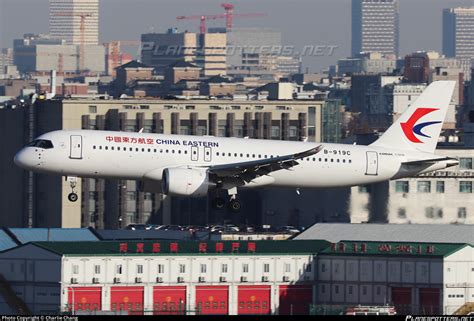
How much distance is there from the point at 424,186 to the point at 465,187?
4.85 meters

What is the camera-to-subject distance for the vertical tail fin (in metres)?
113

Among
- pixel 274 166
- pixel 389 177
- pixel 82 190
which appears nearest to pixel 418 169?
pixel 389 177

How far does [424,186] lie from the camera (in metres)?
147

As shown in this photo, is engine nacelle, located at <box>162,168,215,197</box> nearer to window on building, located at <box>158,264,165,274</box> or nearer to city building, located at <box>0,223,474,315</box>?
city building, located at <box>0,223,474,315</box>

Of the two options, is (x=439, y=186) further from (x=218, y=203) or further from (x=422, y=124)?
(x=218, y=203)

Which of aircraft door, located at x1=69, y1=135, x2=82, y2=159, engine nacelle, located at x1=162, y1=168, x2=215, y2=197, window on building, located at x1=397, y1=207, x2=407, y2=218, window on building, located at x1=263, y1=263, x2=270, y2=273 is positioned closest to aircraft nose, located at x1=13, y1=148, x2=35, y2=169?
aircraft door, located at x1=69, y1=135, x2=82, y2=159

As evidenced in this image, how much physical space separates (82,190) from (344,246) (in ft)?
168

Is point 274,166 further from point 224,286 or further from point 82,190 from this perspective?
point 82,190

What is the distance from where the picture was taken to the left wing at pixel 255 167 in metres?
105

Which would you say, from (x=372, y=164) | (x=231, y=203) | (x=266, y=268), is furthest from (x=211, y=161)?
(x=266, y=268)

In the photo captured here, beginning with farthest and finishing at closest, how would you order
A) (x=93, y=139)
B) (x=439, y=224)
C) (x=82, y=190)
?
(x=82, y=190) → (x=439, y=224) → (x=93, y=139)

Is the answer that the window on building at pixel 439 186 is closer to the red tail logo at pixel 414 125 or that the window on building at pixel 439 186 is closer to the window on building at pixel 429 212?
the window on building at pixel 429 212

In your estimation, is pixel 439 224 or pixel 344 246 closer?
pixel 344 246

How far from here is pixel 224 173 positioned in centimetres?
10506
